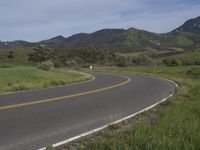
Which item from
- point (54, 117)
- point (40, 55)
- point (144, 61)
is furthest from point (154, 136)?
point (40, 55)

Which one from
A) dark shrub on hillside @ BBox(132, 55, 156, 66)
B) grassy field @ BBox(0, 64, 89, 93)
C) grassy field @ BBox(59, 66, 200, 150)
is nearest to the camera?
grassy field @ BBox(59, 66, 200, 150)

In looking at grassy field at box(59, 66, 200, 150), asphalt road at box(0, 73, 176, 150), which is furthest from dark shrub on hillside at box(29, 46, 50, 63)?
grassy field at box(59, 66, 200, 150)

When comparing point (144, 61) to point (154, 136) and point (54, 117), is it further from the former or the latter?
point (154, 136)

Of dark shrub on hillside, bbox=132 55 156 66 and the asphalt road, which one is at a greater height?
the asphalt road

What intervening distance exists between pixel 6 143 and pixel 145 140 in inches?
113

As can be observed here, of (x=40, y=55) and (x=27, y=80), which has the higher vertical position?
(x=27, y=80)

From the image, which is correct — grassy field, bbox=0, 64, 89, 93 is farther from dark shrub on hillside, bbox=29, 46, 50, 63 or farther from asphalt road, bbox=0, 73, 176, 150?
dark shrub on hillside, bbox=29, 46, 50, 63

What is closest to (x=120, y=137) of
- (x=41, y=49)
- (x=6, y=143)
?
(x=6, y=143)

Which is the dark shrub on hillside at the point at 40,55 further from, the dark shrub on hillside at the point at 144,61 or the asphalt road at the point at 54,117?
the asphalt road at the point at 54,117

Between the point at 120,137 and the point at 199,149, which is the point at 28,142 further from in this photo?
the point at 199,149

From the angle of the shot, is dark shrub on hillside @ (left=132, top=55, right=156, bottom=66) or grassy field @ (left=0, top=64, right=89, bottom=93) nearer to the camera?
grassy field @ (left=0, top=64, right=89, bottom=93)

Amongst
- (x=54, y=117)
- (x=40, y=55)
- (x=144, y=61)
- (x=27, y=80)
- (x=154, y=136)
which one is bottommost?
(x=144, y=61)

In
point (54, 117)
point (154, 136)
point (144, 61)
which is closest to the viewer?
point (154, 136)

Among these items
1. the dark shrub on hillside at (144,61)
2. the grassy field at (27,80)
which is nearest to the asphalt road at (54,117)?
the grassy field at (27,80)
